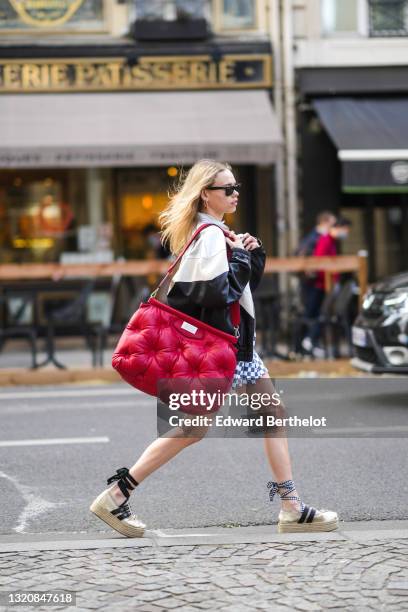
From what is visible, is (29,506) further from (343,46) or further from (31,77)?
(343,46)

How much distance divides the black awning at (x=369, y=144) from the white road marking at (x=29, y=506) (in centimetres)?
982

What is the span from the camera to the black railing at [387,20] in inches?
695

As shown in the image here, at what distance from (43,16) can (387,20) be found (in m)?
5.33

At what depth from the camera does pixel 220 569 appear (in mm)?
4676

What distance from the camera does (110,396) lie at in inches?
431

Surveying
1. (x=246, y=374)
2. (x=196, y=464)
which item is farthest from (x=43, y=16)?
(x=246, y=374)

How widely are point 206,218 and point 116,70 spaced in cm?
1235

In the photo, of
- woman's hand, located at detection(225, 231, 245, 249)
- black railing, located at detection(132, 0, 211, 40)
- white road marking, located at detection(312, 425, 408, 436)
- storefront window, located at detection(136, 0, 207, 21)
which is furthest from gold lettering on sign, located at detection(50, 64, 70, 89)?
woman's hand, located at detection(225, 231, 245, 249)

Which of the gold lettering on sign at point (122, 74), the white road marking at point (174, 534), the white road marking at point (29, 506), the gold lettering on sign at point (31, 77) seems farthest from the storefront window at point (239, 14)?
the white road marking at point (174, 534)

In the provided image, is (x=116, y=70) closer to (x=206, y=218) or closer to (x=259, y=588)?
(x=206, y=218)

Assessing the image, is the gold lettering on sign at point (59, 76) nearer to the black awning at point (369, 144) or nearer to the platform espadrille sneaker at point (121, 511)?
the black awning at point (369, 144)

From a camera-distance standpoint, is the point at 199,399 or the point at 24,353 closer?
the point at 199,399

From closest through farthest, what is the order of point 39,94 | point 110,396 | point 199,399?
point 199,399 < point 110,396 < point 39,94

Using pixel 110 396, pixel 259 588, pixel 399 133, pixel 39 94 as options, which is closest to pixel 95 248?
pixel 39 94
